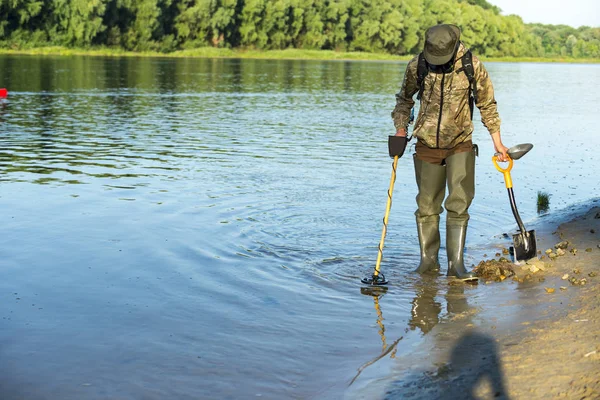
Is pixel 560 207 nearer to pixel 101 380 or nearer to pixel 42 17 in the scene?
pixel 101 380

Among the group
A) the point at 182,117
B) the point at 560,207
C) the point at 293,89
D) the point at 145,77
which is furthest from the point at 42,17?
the point at 560,207

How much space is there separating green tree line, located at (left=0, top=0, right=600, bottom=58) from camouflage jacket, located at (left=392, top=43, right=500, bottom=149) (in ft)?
269

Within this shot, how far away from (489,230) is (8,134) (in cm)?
1484

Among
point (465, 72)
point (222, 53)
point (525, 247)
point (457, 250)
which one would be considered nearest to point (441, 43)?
point (465, 72)

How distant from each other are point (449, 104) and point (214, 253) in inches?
136

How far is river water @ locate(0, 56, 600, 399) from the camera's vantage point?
241 inches

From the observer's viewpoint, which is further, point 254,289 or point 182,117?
point 182,117

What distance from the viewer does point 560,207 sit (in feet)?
41.5

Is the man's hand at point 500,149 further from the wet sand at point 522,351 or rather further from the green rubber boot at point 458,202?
the wet sand at point 522,351

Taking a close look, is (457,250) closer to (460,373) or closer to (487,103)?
(487,103)

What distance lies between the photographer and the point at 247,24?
110 m

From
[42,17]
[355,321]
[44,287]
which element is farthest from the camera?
[42,17]

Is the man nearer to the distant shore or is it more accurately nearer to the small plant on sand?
the small plant on sand

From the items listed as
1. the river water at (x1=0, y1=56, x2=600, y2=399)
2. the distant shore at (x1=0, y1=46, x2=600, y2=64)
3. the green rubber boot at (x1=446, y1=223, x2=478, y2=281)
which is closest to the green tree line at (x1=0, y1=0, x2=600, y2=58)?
the distant shore at (x1=0, y1=46, x2=600, y2=64)
